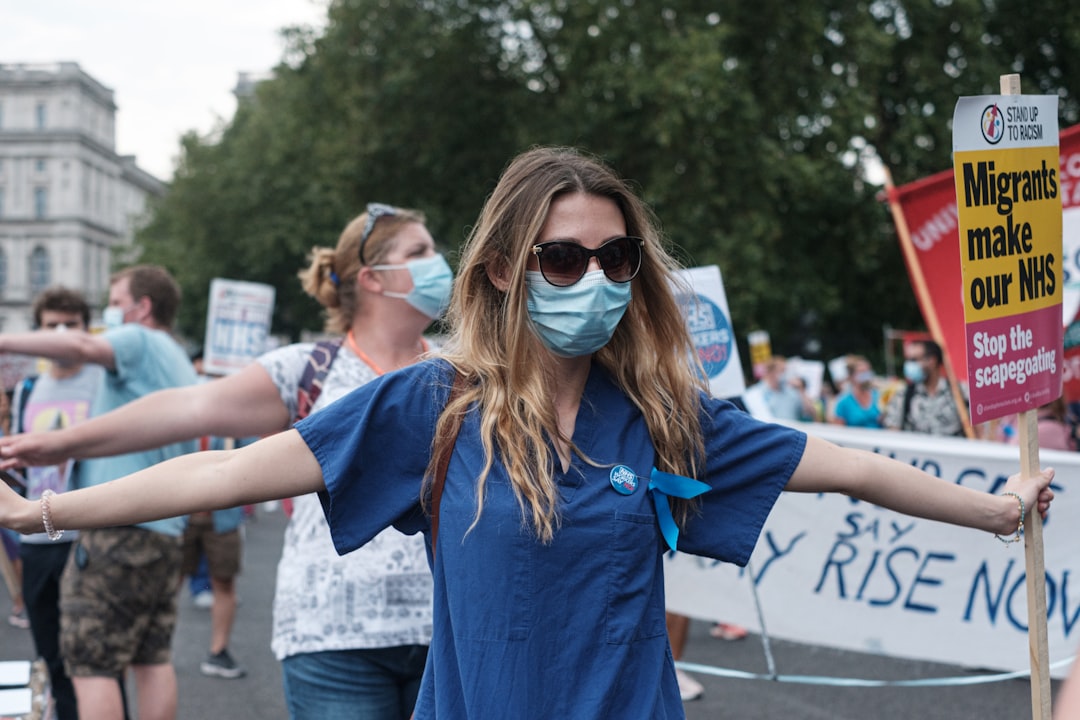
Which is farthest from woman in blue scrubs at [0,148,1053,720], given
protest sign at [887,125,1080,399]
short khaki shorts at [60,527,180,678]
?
protest sign at [887,125,1080,399]

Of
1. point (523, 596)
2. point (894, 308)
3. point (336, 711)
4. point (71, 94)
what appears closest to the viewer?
point (523, 596)

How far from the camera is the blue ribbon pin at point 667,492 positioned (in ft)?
6.97

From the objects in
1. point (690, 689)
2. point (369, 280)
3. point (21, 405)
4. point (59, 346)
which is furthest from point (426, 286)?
point (690, 689)

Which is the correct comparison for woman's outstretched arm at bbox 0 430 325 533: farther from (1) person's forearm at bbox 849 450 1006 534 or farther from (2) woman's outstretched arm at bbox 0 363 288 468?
(1) person's forearm at bbox 849 450 1006 534

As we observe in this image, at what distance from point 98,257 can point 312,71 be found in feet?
292

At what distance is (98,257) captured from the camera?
106688 mm

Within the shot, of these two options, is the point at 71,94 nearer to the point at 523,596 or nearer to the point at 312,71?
the point at 312,71

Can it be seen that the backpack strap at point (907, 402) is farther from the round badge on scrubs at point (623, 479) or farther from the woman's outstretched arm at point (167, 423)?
the round badge on scrubs at point (623, 479)

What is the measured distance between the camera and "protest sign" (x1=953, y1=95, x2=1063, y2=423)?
2.75 meters

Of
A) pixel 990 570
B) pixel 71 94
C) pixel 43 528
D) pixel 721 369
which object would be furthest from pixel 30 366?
pixel 71 94

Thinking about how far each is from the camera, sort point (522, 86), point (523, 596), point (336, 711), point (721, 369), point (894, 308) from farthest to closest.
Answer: point (894, 308) < point (522, 86) < point (721, 369) < point (336, 711) < point (523, 596)

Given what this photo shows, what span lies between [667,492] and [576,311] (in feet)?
1.14

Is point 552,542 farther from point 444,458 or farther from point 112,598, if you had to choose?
point 112,598

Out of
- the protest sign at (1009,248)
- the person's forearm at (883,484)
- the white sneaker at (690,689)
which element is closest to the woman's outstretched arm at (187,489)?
the person's forearm at (883,484)
